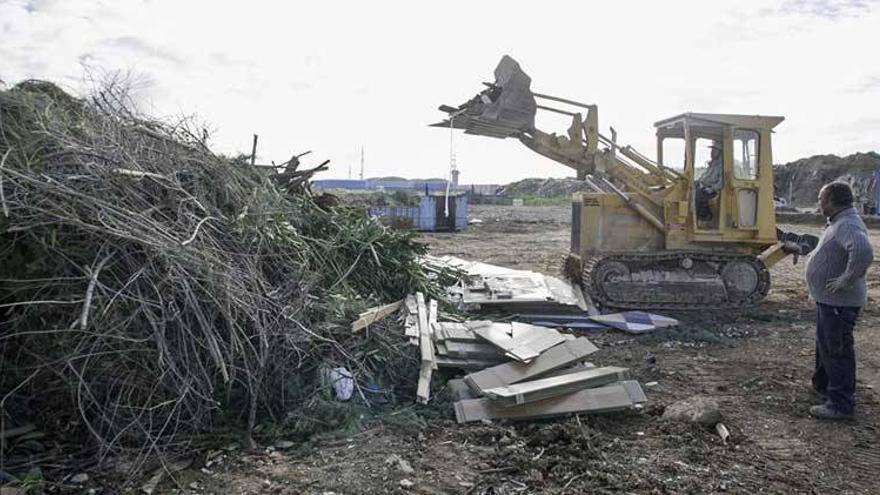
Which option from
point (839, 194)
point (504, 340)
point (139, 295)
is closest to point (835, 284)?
point (839, 194)

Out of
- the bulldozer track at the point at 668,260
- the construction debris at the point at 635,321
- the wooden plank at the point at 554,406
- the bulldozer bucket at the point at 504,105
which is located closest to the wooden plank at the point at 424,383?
the wooden plank at the point at 554,406

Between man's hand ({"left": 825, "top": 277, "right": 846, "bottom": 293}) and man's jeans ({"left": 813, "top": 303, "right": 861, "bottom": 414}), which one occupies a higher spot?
man's hand ({"left": 825, "top": 277, "right": 846, "bottom": 293})

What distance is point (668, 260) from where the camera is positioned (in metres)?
9.69

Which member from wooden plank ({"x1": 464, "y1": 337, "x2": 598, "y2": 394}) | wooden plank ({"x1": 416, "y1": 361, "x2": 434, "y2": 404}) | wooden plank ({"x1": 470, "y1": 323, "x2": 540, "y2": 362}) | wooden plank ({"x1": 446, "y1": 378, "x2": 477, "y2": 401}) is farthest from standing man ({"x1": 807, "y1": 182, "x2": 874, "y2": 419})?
wooden plank ({"x1": 416, "y1": 361, "x2": 434, "y2": 404})

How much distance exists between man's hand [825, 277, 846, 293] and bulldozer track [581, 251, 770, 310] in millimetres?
4255

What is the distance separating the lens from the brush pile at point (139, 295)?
13.9 feet

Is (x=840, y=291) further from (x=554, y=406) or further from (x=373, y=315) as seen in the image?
(x=373, y=315)

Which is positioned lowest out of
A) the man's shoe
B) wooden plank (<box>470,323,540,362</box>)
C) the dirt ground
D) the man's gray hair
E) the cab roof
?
the dirt ground

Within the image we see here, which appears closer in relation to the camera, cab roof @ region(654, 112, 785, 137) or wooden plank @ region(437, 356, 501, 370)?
wooden plank @ region(437, 356, 501, 370)

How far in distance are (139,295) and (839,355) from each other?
5.17m

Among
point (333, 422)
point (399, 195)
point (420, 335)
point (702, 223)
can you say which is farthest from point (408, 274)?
point (399, 195)

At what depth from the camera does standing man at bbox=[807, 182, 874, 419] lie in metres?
5.10

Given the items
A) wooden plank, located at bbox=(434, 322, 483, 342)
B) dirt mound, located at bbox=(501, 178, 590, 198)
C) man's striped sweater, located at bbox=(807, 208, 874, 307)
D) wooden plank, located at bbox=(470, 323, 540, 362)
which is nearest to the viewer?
man's striped sweater, located at bbox=(807, 208, 874, 307)

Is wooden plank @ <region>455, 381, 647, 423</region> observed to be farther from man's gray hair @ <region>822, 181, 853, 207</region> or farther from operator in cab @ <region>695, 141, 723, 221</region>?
operator in cab @ <region>695, 141, 723, 221</region>
